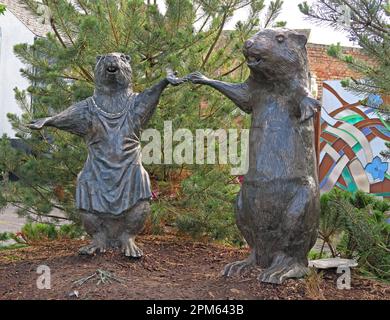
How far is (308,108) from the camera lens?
3.31 meters

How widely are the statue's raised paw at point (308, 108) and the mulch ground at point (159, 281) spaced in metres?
1.01

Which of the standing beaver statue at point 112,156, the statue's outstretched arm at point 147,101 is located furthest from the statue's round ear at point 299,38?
the statue's outstretched arm at point 147,101

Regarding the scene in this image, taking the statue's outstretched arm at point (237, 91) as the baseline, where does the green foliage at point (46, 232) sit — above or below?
below

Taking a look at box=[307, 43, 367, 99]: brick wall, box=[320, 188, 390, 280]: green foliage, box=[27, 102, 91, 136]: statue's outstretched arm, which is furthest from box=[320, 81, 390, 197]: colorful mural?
box=[27, 102, 91, 136]: statue's outstretched arm

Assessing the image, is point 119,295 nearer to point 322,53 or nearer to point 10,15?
point 322,53

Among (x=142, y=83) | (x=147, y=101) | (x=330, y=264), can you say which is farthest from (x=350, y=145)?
(x=147, y=101)

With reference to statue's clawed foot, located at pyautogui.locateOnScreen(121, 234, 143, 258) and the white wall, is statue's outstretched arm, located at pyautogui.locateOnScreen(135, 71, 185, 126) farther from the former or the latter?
the white wall

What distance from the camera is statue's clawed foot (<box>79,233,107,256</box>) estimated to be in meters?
3.92

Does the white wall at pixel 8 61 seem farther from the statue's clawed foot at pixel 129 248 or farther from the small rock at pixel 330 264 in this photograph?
the small rock at pixel 330 264

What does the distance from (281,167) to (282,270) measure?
2.15ft

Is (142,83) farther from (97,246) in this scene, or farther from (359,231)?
(359,231)

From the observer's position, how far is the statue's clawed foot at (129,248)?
154 inches

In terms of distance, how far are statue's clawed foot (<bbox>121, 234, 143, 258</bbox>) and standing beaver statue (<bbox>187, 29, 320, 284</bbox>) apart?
78 centimetres

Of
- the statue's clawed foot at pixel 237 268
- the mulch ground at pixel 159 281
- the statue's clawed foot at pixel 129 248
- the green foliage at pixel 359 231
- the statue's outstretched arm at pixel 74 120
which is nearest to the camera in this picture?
the mulch ground at pixel 159 281
